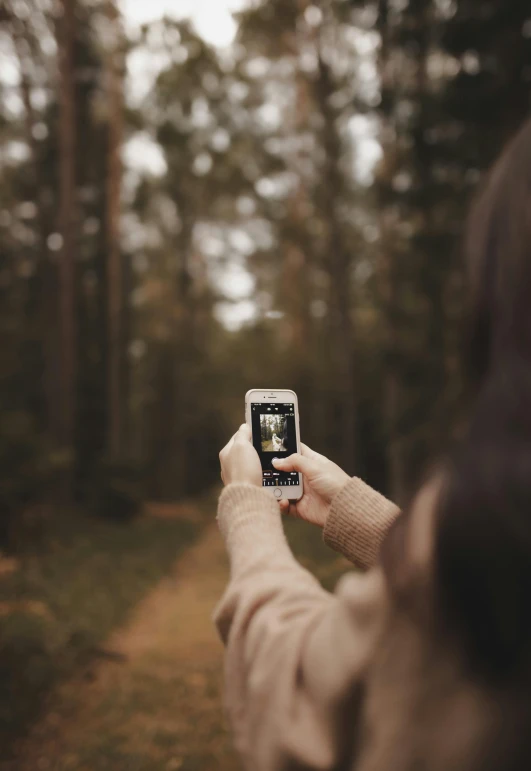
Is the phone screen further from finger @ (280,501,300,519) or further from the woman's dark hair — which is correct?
the woman's dark hair

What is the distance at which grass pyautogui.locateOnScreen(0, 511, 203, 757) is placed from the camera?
5.17 meters

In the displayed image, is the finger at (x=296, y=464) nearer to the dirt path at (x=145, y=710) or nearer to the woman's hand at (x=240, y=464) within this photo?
the woman's hand at (x=240, y=464)

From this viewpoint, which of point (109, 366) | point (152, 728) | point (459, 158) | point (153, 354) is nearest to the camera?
point (152, 728)

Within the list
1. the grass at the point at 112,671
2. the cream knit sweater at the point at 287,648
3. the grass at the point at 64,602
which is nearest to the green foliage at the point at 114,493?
the grass at the point at 64,602

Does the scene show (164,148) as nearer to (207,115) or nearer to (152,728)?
(207,115)

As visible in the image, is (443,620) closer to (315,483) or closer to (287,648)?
(287,648)

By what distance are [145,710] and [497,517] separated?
5.08 metres

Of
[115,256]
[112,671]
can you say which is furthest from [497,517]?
[115,256]

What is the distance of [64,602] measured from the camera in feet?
24.8

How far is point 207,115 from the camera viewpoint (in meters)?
18.5

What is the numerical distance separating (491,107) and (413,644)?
9634 mm

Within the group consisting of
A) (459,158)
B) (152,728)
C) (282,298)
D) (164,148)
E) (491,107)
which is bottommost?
(152,728)

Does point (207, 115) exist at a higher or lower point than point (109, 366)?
higher

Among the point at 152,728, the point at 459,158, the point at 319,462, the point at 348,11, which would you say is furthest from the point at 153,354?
the point at 319,462
